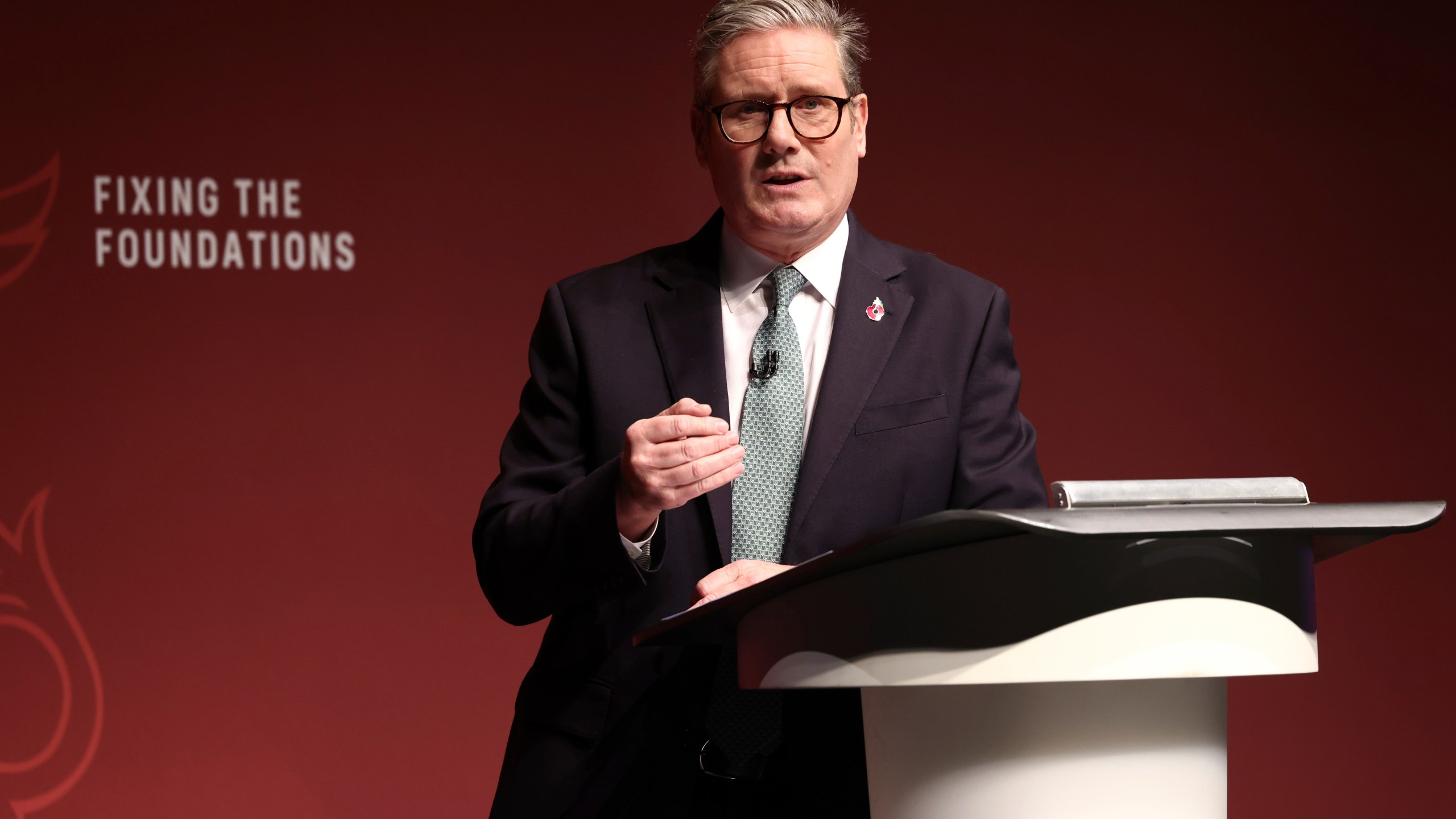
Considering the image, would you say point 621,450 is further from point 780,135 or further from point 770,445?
point 780,135

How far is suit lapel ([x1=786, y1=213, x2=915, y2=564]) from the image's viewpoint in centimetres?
136

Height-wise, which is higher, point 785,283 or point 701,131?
point 701,131

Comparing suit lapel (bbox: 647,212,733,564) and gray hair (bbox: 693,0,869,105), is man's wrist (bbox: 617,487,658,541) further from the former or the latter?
gray hair (bbox: 693,0,869,105)

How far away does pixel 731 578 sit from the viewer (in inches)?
44.7

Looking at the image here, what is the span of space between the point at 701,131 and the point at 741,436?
1.43ft

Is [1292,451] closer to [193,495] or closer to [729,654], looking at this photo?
[729,654]

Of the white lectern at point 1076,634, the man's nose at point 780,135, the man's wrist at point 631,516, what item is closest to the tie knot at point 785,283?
the man's nose at point 780,135

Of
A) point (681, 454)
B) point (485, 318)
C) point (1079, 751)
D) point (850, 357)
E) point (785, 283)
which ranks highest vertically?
point (485, 318)

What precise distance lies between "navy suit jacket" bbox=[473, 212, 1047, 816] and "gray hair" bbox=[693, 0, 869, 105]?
7.7 inches

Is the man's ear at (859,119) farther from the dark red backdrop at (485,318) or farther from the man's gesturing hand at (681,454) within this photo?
the dark red backdrop at (485,318)

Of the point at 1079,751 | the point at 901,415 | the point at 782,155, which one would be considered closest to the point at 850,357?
the point at 901,415

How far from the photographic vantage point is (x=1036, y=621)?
749mm

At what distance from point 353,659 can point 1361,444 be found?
2567mm

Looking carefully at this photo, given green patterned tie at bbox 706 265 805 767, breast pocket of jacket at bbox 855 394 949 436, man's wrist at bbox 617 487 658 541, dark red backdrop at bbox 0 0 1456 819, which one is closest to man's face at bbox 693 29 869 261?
green patterned tie at bbox 706 265 805 767
